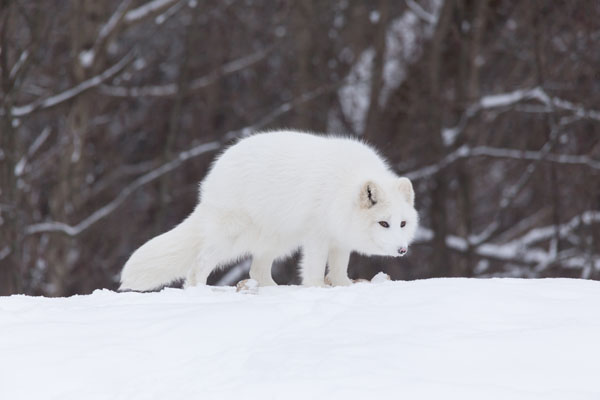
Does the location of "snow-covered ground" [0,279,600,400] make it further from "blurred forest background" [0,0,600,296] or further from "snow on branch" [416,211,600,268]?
"snow on branch" [416,211,600,268]

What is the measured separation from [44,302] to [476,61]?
31.7 ft

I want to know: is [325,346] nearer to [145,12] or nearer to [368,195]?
[368,195]

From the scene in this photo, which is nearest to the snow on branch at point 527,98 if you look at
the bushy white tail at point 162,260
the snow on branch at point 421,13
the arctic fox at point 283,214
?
the snow on branch at point 421,13

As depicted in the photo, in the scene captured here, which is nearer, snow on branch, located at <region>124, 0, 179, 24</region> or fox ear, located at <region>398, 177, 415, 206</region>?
Answer: fox ear, located at <region>398, 177, 415, 206</region>

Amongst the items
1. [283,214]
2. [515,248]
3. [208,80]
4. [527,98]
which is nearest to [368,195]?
[283,214]

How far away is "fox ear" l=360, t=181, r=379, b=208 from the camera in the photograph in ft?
19.0

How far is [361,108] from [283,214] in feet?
25.9

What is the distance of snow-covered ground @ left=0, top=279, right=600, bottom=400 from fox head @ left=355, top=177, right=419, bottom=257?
1201mm

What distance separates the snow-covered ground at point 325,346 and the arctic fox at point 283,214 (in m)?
1.29

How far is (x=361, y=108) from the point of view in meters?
13.6

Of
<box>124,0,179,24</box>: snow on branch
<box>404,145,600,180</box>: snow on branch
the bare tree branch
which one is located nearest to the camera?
the bare tree branch

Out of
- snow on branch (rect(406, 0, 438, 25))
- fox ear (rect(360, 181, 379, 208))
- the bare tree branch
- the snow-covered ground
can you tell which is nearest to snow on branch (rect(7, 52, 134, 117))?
the bare tree branch

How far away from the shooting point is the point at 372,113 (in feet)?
41.4

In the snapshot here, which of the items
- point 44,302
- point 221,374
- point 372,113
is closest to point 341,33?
point 372,113
